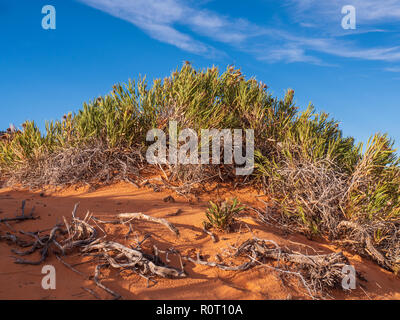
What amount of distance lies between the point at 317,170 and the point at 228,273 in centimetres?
271

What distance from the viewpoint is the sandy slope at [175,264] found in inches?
125

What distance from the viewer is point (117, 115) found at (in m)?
7.42

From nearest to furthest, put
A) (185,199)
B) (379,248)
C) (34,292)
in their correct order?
(34,292), (379,248), (185,199)

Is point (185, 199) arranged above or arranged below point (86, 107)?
below

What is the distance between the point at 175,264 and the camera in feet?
12.2

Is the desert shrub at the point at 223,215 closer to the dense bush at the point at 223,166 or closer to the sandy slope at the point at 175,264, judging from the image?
the sandy slope at the point at 175,264

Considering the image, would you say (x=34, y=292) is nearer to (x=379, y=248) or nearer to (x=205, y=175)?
(x=205, y=175)

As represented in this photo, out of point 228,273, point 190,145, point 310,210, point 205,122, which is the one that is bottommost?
point 228,273

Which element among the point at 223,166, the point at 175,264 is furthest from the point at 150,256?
the point at 223,166

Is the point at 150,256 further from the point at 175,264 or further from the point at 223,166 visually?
the point at 223,166

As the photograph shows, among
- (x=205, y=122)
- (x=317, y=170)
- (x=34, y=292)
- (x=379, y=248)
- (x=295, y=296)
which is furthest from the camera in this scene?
(x=205, y=122)

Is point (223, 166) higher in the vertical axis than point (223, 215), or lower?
higher

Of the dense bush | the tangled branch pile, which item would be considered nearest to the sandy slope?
the tangled branch pile
